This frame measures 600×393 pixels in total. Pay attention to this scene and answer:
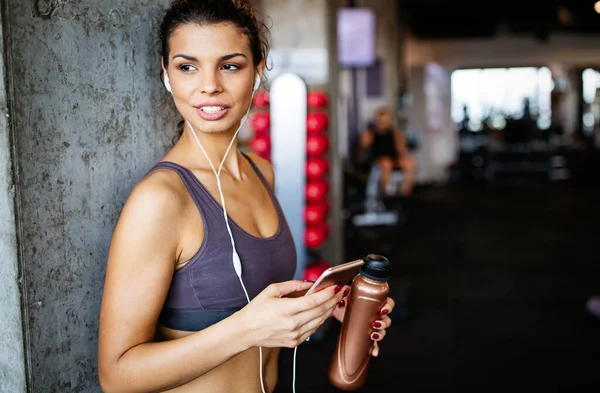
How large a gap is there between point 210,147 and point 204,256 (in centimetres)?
25

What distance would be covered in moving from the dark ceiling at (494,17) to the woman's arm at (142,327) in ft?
38.3

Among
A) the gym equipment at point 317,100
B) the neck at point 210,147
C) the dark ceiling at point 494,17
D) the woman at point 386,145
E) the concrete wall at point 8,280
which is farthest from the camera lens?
the dark ceiling at point 494,17

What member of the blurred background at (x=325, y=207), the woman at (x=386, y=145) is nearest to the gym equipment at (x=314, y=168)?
the blurred background at (x=325, y=207)

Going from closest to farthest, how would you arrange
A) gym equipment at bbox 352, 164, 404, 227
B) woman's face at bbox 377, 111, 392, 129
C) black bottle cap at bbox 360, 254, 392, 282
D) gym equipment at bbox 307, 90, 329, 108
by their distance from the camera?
black bottle cap at bbox 360, 254, 392, 282, gym equipment at bbox 307, 90, 329, 108, gym equipment at bbox 352, 164, 404, 227, woman's face at bbox 377, 111, 392, 129

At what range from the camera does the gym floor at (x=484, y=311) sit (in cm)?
327

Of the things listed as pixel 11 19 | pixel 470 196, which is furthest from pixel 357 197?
pixel 470 196

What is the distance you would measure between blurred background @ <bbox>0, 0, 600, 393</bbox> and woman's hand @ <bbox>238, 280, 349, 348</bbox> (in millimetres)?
377

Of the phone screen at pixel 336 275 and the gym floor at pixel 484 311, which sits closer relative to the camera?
the phone screen at pixel 336 275

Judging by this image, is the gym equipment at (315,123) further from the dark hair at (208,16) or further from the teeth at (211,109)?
the teeth at (211,109)

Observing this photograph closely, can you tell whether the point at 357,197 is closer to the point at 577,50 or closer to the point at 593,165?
the point at 593,165

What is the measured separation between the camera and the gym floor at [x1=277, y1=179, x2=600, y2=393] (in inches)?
129

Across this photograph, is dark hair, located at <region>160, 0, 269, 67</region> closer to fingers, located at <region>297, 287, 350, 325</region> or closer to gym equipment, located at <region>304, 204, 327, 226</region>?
fingers, located at <region>297, 287, 350, 325</region>

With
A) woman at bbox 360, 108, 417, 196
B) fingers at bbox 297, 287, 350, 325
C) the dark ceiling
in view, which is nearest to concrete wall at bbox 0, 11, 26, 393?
fingers at bbox 297, 287, 350, 325

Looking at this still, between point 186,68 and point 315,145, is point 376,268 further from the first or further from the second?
point 315,145
